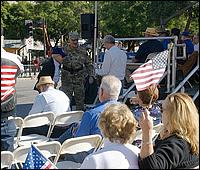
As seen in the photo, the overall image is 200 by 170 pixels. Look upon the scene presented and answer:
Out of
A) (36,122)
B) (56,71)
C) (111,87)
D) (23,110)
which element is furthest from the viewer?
(23,110)

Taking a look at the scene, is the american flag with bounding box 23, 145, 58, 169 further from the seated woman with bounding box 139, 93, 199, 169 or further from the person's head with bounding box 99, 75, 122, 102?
the person's head with bounding box 99, 75, 122, 102

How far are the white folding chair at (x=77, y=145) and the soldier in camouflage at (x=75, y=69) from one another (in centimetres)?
390

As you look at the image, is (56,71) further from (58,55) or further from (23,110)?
(23,110)

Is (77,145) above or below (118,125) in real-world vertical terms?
below

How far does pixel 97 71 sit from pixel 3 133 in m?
4.68

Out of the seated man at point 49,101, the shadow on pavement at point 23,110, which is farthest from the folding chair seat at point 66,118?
the shadow on pavement at point 23,110

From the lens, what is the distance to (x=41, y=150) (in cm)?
381

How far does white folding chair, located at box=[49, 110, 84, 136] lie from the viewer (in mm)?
5309

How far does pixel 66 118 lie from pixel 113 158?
2563 millimetres

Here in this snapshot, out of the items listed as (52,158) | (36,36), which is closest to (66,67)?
(52,158)

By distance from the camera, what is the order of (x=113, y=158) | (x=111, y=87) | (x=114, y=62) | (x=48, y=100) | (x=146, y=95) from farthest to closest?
(x=114, y=62)
(x=48, y=100)
(x=146, y=95)
(x=111, y=87)
(x=113, y=158)

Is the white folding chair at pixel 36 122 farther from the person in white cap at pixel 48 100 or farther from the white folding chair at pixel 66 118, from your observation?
the person in white cap at pixel 48 100

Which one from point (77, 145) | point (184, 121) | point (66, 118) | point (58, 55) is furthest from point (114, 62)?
point (184, 121)

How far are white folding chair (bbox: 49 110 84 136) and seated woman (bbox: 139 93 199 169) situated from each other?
218 cm
